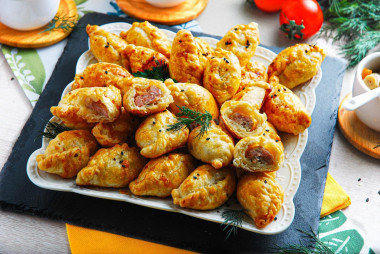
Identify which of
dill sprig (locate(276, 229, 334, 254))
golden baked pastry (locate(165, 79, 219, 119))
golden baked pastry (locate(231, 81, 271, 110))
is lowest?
dill sprig (locate(276, 229, 334, 254))

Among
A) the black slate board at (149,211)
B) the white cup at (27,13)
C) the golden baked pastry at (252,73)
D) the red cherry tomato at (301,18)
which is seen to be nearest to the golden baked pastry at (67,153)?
the black slate board at (149,211)

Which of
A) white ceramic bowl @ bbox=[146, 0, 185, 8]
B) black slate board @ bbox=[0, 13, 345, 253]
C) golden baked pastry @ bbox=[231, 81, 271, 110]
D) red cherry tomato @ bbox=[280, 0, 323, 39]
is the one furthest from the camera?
white ceramic bowl @ bbox=[146, 0, 185, 8]

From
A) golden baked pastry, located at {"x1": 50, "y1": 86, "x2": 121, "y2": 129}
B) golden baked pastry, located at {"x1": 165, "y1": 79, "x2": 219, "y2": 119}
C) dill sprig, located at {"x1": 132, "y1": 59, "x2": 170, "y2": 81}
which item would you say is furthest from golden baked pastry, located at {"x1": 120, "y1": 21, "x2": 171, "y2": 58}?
golden baked pastry, located at {"x1": 50, "y1": 86, "x2": 121, "y2": 129}

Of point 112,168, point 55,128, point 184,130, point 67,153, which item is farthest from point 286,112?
point 55,128

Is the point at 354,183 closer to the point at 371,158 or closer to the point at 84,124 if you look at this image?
the point at 371,158

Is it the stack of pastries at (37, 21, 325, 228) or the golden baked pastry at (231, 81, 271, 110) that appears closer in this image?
the stack of pastries at (37, 21, 325, 228)

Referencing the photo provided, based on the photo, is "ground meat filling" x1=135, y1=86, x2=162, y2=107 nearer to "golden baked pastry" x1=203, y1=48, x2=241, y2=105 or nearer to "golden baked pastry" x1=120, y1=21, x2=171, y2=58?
"golden baked pastry" x1=203, y1=48, x2=241, y2=105
